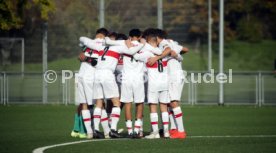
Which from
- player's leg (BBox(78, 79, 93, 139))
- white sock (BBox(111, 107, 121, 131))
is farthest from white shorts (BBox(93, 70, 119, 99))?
player's leg (BBox(78, 79, 93, 139))

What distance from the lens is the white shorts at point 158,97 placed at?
55.3 ft

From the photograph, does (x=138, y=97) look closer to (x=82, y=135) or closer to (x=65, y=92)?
(x=82, y=135)

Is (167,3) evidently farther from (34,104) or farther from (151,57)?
(151,57)

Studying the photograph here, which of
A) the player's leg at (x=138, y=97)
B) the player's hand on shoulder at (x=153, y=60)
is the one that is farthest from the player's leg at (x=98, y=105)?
the player's hand on shoulder at (x=153, y=60)

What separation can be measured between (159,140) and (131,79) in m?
1.51

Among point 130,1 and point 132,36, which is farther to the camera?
point 130,1

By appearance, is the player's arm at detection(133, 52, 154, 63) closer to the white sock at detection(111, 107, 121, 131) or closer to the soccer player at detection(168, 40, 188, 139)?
the soccer player at detection(168, 40, 188, 139)

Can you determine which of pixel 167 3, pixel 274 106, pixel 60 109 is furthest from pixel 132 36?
pixel 167 3

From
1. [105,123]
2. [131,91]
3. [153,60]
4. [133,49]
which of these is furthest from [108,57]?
[105,123]

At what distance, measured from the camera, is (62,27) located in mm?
33156

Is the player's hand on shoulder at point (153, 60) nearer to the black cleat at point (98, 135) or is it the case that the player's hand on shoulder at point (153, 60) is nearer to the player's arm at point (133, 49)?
the player's arm at point (133, 49)

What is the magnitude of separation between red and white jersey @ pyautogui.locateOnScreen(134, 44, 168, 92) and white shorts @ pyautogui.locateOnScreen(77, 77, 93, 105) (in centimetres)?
135

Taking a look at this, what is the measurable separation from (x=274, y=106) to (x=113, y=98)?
15.6 m

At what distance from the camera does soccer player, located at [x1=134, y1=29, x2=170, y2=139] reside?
54.9ft
